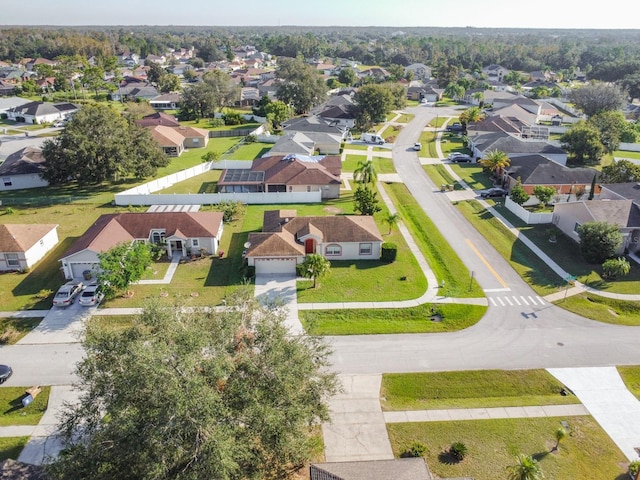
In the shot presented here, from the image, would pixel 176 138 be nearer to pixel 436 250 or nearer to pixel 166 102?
pixel 166 102

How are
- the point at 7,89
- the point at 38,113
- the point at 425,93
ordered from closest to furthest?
the point at 38,113
the point at 425,93
the point at 7,89

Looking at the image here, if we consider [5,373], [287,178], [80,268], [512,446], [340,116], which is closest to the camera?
[512,446]

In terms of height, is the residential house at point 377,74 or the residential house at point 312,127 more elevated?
the residential house at point 377,74

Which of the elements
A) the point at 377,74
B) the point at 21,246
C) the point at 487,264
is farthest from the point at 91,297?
the point at 377,74

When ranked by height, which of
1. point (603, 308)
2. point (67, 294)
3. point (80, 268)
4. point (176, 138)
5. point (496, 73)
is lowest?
point (603, 308)

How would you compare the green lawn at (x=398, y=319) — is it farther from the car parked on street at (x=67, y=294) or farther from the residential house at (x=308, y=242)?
the car parked on street at (x=67, y=294)

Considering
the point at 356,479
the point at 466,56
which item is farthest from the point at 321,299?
the point at 466,56

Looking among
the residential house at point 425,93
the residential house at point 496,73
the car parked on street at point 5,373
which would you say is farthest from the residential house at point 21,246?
the residential house at point 496,73

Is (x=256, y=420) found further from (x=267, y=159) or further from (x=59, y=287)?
(x=267, y=159)
